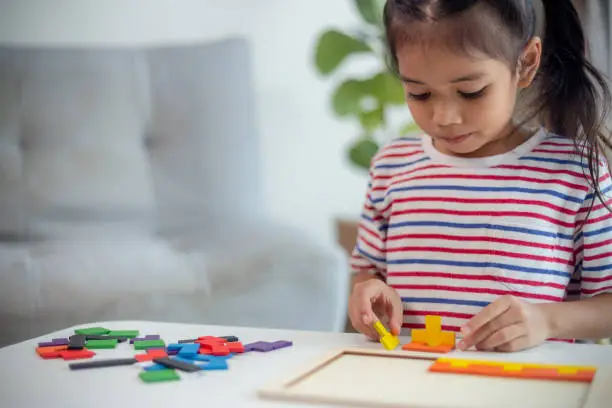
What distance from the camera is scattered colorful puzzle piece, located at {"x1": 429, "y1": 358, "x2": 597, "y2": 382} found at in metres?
0.74

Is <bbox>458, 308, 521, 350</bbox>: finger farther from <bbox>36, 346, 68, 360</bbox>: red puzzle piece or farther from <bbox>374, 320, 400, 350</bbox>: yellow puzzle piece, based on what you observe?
<bbox>36, 346, 68, 360</bbox>: red puzzle piece

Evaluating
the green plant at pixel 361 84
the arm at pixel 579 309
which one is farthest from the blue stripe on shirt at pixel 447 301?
the green plant at pixel 361 84

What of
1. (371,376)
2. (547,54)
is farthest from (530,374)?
(547,54)

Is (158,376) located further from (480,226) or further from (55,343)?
(480,226)

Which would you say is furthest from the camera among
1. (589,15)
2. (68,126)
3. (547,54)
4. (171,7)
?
(171,7)

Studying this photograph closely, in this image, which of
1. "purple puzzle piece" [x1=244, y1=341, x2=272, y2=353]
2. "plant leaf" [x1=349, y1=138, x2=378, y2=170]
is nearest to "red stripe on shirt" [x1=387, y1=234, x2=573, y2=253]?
"purple puzzle piece" [x1=244, y1=341, x2=272, y2=353]

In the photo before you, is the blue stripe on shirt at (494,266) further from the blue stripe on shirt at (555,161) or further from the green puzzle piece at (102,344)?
the green puzzle piece at (102,344)

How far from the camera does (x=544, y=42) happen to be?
1.12 meters

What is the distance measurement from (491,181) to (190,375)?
0.50m

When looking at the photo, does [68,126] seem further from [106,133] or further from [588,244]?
[588,244]

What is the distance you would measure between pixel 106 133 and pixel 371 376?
1.37 metres

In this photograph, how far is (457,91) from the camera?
1006 mm

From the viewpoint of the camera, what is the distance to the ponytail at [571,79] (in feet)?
3.64

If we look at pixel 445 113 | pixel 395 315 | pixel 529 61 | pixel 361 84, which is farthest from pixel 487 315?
pixel 361 84
